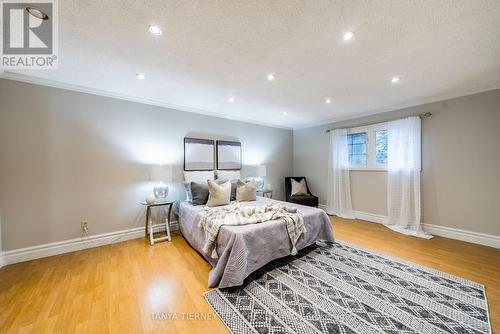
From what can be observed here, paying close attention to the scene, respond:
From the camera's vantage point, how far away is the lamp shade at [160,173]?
3.09m

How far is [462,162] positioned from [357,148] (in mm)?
1637

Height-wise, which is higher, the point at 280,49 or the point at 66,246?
the point at 280,49

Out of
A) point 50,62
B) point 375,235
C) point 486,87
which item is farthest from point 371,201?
point 50,62

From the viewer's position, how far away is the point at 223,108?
149 inches

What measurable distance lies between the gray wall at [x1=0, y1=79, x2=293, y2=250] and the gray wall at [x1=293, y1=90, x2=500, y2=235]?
4528 millimetres

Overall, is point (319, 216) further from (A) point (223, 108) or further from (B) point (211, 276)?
(A) point (223, 108)

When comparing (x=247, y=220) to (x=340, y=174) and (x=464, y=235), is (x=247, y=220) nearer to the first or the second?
(x=340, y=174)

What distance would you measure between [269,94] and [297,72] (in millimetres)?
774

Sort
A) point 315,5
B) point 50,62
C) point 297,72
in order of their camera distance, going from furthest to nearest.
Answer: point 297,72, point 50,62, point 315,5

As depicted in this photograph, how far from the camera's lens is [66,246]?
2.65 metres

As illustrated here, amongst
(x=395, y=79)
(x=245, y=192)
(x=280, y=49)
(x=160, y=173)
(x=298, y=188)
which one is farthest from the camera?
(x=298, y=188)

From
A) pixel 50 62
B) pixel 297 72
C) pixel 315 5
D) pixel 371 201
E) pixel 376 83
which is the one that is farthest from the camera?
pixel 371 201

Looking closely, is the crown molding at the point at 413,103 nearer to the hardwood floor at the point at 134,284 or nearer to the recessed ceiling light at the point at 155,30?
the hardwood floor at the point at 134,284

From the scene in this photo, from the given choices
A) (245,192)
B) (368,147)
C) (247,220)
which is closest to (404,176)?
(368,147)
